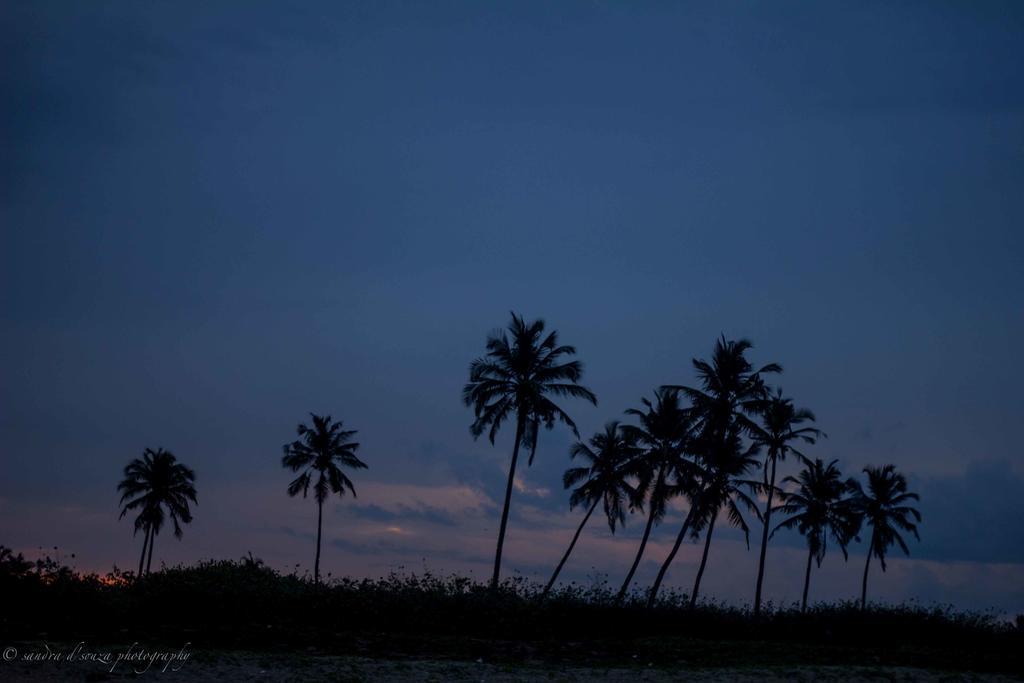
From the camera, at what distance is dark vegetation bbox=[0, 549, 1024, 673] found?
22.5m

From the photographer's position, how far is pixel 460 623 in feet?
88.9

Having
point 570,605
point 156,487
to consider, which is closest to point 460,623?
point 570,605

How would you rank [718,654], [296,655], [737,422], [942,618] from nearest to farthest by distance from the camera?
1. [296,655]
2. [718,654]
3. [942,618]
4. [737,422]

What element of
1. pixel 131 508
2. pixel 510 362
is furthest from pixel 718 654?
pixel 131 508

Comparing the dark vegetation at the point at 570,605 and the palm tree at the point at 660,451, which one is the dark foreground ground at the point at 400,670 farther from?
the palm tree at the point at 660,451

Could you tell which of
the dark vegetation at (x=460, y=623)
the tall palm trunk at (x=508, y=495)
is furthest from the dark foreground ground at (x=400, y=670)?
the tall palm trunk at (x=508, y=495)

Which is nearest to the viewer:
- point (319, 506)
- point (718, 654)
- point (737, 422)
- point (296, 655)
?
point (296, 655)

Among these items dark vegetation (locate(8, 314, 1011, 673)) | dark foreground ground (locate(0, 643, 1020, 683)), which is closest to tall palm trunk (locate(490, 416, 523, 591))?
dark vegetation (locate(8, 314, 1011, 673))

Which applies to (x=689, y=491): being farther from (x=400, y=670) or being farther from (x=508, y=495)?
(x=400, y=670)

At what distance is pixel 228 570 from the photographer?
3397 centimetres

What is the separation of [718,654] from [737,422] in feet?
65.2

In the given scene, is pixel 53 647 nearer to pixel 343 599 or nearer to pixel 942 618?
pixel 343 599

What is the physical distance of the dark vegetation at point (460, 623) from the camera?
22.5 metres

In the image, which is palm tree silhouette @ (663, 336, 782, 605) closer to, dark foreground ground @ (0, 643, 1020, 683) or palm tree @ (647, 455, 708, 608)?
palm tree @ (647, 455, 708, 608)
